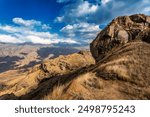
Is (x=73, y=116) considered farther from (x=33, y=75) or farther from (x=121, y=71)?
(x=33, y=75)

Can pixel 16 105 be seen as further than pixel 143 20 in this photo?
No

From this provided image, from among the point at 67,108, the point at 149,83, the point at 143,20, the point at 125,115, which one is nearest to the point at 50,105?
the point at 67,108

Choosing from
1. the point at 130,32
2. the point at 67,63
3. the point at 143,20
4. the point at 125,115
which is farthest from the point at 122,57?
the point at 67,63

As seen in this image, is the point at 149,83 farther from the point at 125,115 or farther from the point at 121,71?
the point at 125,115

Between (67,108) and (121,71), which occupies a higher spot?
(121,71)

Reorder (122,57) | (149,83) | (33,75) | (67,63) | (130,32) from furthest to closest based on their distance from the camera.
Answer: (33,75) < (67,63) < (130,32) < (122,57) < (149,83)

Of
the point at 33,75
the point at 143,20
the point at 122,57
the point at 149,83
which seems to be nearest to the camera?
the point at 149,83
